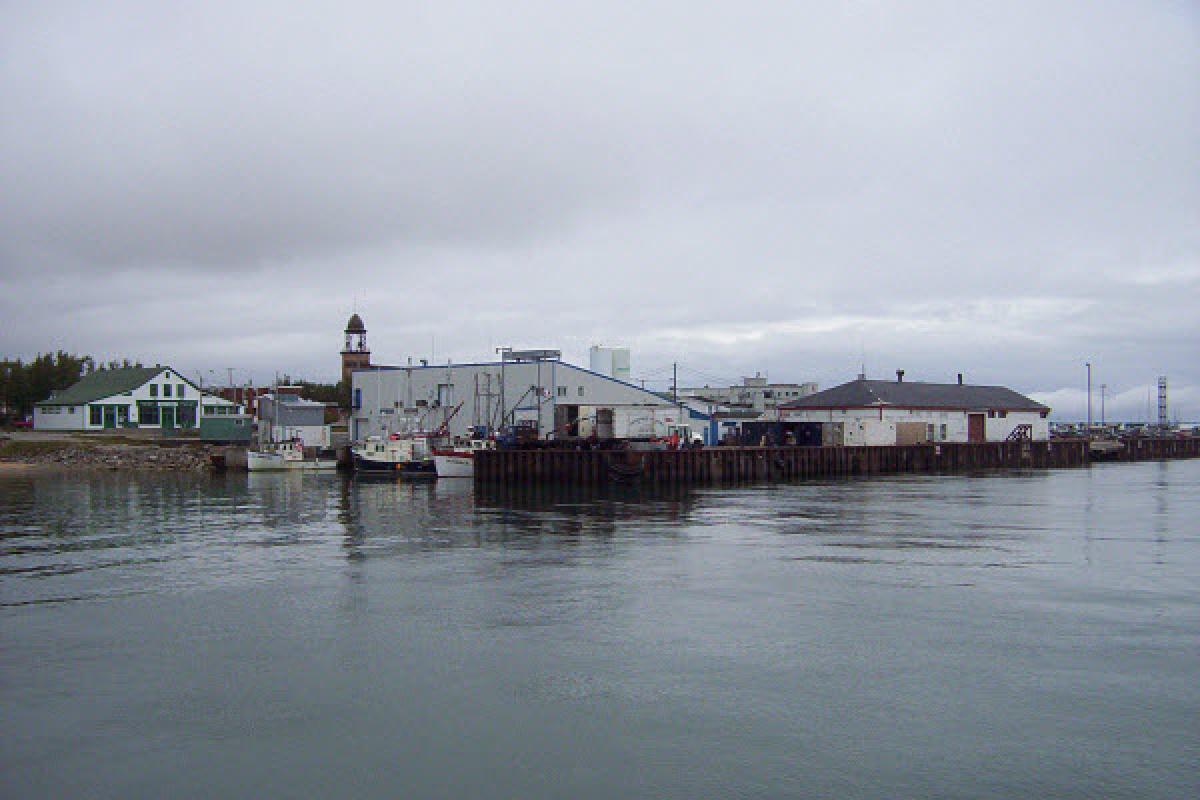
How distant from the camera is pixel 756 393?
11756 cm

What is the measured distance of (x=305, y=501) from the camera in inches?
1837

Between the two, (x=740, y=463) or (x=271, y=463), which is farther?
(x=271, y=463)

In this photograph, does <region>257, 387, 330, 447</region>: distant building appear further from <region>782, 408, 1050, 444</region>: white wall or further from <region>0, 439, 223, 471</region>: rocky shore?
<region>782, 408, 1050, 444</region>: white wall

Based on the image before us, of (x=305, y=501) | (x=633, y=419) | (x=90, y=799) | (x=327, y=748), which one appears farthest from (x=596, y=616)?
(x=633, y=419)

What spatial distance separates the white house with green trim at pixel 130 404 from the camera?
87.3 m

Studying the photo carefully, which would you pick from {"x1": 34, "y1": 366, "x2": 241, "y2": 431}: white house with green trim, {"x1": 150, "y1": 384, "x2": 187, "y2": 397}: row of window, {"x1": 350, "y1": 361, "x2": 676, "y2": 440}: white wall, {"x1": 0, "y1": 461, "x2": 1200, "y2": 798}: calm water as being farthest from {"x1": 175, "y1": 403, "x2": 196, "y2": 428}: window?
{"x1": 0, "y1": 461, "x2": 1200, "y2": 798}: calm water

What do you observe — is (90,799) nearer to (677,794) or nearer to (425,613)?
(677,794)

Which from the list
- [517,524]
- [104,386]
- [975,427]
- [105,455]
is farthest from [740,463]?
[104,386]

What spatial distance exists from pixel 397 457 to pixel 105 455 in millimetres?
27733

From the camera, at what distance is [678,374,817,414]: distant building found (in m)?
114

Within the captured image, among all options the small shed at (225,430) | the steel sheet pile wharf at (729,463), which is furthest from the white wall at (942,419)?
the small shed at (225,430)

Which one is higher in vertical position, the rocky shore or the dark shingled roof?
the dark shingled roof

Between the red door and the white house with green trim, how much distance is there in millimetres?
68614

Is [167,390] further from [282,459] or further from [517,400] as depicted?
[517,400]
